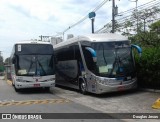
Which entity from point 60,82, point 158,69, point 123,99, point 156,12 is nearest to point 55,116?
point 123,99

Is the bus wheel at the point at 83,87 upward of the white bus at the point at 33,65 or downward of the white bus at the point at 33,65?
downward

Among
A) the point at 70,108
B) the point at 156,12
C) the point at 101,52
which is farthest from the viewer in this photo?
the point at 156,12

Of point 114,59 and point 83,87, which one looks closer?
point 114,59

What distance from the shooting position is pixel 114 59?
57.0ft

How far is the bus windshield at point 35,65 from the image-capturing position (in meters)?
20.2

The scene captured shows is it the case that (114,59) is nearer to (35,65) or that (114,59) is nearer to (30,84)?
(35,65)

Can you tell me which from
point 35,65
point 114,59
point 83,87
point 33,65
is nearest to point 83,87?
point 83,87

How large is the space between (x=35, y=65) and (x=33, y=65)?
0.39 feet

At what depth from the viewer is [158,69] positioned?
16.8m

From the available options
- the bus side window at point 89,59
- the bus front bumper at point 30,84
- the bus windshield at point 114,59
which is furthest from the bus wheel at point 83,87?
the bus front bumper at point 30,84

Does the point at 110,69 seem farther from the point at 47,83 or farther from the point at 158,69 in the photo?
the point at 47,83

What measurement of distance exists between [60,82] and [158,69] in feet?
32.2

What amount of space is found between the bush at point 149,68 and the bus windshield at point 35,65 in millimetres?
5405

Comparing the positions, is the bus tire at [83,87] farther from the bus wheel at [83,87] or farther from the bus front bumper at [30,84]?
the bus front bumper at [30,84]
